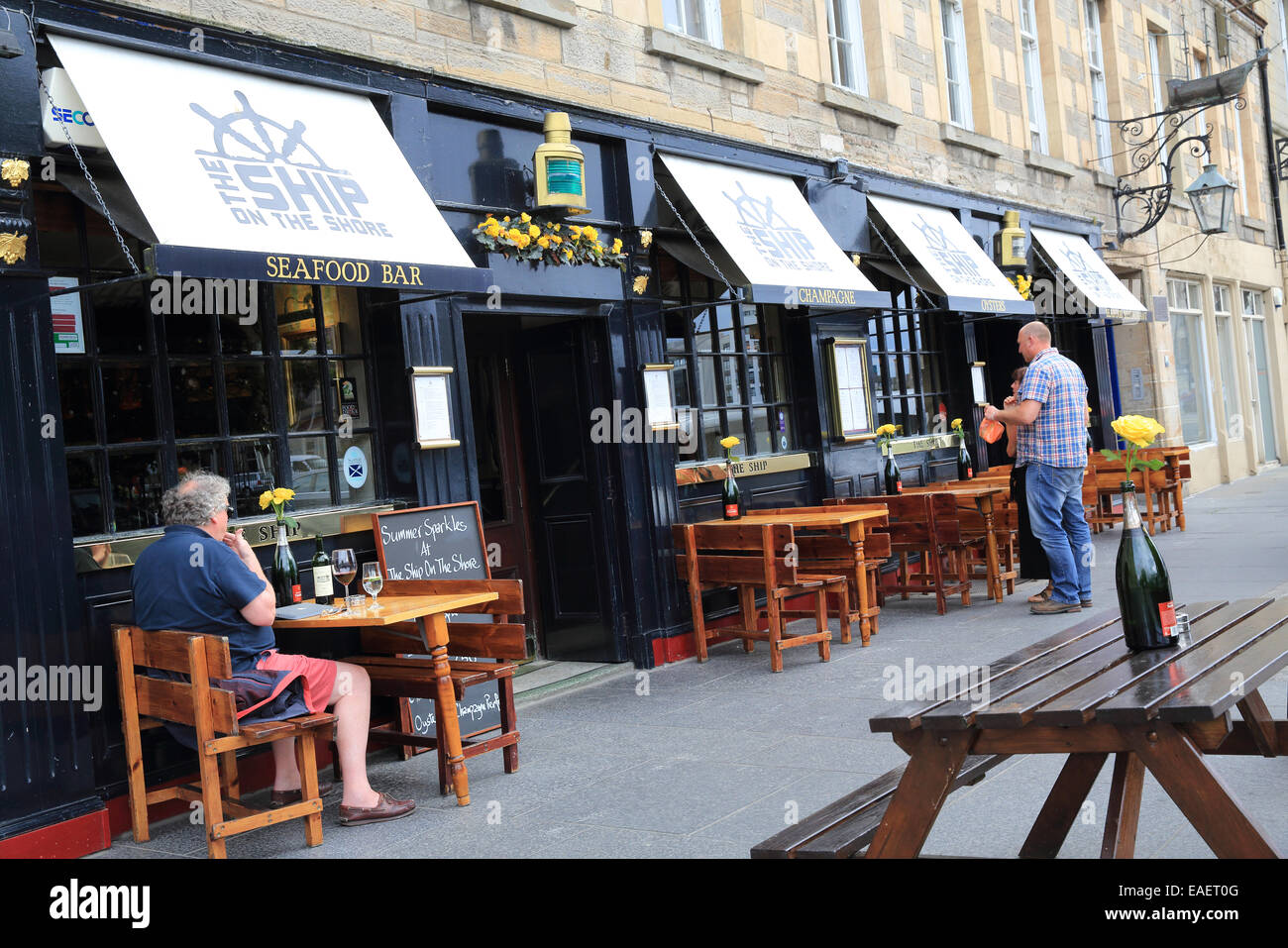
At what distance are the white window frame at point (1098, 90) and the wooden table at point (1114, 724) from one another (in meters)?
14.6

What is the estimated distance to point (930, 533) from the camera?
953 cm

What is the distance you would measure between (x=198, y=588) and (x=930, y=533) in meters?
6.02

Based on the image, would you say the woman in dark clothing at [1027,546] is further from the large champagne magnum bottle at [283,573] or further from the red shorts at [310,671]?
the red shorts at [310,671]

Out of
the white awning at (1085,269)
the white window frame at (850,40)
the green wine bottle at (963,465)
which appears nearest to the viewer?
the white window frame at (850,40)

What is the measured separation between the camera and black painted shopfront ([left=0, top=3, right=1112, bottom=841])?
522 cm

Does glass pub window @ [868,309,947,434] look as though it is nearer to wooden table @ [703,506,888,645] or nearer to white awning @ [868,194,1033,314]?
white awning @ [868,194,1033,314]

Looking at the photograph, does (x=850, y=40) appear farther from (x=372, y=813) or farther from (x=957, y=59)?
(x=372, y=813)

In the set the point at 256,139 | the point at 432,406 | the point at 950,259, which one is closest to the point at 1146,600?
the point at 432,406

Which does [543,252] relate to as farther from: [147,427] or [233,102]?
[147,427]

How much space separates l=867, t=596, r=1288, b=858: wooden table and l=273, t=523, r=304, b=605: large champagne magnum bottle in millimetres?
3689

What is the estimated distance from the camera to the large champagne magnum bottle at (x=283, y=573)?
597cm

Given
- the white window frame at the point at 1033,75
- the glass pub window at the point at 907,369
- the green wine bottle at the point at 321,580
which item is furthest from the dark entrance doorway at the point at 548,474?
the white window frame at the point at 1033,75

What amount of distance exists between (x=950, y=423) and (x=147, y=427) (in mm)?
9016

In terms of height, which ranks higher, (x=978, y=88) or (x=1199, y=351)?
(x=978, y=88)
